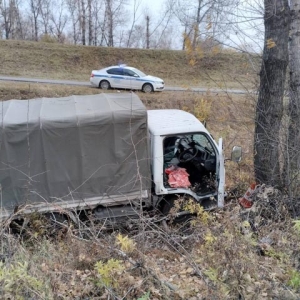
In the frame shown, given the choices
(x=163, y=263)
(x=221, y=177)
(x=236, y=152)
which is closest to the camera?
(x=163, y=263)

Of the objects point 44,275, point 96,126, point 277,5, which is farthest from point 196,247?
point 277,5

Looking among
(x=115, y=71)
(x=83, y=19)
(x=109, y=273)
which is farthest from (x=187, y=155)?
(x=83, y=19)

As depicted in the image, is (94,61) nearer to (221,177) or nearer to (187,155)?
(187,155)

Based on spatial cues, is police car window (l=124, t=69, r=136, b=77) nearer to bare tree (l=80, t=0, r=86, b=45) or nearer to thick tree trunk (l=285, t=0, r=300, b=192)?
thick tree trunk (l=285, t=0, r=300, b=192)

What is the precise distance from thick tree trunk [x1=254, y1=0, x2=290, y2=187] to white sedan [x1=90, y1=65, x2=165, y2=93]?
14144mm

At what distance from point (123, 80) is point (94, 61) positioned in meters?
10.7

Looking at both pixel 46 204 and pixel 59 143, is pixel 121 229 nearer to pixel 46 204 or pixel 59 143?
pixel 46 204

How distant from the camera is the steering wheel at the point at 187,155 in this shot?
6.89m

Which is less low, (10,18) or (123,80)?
(10,18)

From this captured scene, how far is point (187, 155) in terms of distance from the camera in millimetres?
6934

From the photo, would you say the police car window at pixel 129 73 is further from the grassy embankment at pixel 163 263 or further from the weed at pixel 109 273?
the weed at pixel 109 273

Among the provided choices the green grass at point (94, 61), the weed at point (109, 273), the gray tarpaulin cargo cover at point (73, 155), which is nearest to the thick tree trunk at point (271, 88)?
the gray tarpaulin cargo cover at point (73, 155)

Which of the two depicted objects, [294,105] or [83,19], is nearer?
[294,105]

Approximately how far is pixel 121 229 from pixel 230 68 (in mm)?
25902
